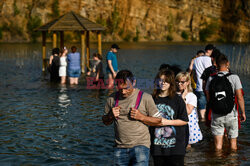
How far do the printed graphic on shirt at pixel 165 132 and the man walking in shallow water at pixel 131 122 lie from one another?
18 centimetres

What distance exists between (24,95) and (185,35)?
82012mm

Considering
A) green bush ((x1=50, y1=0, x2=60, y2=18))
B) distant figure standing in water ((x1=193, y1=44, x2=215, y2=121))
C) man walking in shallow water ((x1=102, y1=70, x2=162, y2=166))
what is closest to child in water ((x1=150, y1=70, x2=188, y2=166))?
man walking in shallow water ((x1=102, y1=70, x2=162, y2=166))

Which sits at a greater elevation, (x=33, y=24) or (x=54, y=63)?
(x=33, y=24)

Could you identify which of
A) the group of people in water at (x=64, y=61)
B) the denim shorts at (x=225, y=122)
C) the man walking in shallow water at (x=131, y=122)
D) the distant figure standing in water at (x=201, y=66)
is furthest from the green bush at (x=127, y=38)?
the man walking in shallow water at (x=131, y=122)

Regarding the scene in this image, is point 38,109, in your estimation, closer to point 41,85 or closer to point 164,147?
point 41,85

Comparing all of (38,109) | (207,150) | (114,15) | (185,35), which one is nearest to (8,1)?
(114,15)

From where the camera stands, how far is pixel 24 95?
15891 millimetres

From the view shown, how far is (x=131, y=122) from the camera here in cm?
492

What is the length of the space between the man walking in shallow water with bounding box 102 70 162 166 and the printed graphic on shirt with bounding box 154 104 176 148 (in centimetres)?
18

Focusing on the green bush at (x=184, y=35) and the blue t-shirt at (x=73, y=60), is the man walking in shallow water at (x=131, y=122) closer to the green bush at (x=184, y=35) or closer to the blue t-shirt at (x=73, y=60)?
the blue t-shirt at (x=73, y=60)

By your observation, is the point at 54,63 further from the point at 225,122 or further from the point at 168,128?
the point at 168,128

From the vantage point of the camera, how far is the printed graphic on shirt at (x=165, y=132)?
509 cm

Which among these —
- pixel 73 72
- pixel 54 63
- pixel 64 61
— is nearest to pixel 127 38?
pixel 73 72

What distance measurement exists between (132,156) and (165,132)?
0.52m
